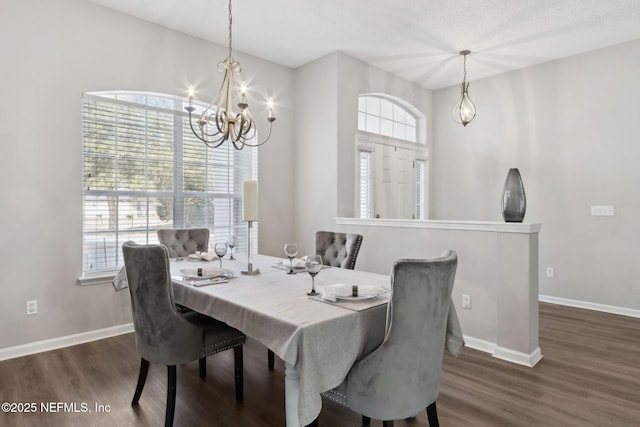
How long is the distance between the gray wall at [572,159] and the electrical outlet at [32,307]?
16.9 ft

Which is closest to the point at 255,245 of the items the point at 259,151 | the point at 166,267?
the point at 259,151

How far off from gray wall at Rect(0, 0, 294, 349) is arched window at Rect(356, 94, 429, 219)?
247cm

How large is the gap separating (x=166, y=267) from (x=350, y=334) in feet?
3.25

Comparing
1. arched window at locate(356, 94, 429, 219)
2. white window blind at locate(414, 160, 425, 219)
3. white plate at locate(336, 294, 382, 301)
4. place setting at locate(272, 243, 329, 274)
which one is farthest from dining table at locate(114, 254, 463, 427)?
white window blind at locate(414, 160, 425, 219)

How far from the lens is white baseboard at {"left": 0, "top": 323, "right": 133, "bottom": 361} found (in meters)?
2.88

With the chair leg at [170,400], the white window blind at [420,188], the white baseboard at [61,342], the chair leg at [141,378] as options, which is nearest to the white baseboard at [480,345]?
the chair leg at [170,400]

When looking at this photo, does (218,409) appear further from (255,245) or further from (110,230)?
(255,245)

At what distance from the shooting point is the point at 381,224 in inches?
150

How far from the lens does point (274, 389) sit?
239 centimetres

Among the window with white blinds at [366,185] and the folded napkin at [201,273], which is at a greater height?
the window with white blinds at [366,185]

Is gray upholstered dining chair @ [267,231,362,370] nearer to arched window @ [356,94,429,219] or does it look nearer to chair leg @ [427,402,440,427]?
chair leg @ [427,402,440,427]

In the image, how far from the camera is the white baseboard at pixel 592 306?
401 centimetres

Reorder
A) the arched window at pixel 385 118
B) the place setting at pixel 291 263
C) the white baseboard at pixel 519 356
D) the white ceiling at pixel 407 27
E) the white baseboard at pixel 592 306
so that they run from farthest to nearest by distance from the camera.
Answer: the arched window at pixel 385 118
the white baseboard at pixel 592 306
the white ceiling at pixel 407 27
the white baseboard at pixel 519 356
the place setting at pixel 291 263

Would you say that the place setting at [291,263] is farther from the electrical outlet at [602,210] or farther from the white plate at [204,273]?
the electrical outlet at [602,210]
